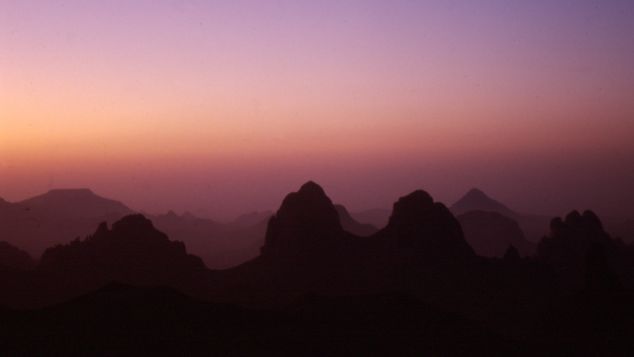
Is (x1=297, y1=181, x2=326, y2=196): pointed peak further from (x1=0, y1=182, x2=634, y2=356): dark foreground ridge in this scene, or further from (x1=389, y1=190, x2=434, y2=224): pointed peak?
(x1=389, y1=190, x2=434, y2=224): pointed peak

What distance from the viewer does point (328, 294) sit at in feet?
364

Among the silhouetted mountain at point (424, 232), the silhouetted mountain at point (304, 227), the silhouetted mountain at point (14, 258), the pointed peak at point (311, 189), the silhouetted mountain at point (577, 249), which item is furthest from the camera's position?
the pointed peak at point (311, 189)

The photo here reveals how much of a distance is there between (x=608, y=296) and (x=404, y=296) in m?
29.1

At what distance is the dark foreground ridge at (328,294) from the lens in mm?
54812

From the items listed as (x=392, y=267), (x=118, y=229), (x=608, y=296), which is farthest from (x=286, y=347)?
(x=118, y=229)

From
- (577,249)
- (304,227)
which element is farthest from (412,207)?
(577,249)

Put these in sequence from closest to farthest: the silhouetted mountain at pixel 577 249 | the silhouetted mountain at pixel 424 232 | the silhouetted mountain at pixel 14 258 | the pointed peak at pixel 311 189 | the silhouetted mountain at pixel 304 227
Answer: the silhouetted mountain at pixel 424 232
the silhouetted mountain at pixel 304 227
the silhouetted mountain at pixel 14 258
the silhouetted mountain at pixel 577 249
the pointed peak at pixel 311 189

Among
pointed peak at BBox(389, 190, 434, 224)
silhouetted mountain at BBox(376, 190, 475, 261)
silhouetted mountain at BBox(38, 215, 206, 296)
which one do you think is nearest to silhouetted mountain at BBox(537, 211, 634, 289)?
silhouetted mountain at BBox(376, 190, 475, 261)

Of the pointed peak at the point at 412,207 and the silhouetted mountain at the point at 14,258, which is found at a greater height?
the pointed peak at the point at 412,207

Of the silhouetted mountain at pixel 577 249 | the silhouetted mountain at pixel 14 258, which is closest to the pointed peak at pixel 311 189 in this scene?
the silhouetted mountain at pixel 577 249

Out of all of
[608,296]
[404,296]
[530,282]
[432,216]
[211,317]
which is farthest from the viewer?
[432,216]

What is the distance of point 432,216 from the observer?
5315 inches

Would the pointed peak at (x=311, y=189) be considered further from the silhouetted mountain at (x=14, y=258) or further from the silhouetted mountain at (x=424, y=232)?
the silhouetted mountain at (x=14, y=258)

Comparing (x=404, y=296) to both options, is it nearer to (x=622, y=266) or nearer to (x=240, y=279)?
(x=240, y=279)
